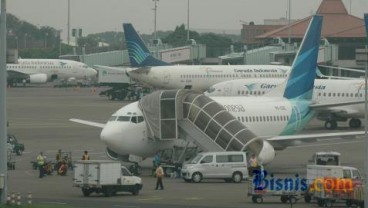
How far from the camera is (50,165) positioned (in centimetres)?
6719

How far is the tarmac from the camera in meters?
53.0

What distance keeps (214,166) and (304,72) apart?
657 inches

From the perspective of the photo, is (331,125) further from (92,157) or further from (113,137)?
(113,137)

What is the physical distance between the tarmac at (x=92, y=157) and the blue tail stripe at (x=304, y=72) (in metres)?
4.30

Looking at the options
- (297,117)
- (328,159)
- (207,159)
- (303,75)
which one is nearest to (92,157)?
(297,117)

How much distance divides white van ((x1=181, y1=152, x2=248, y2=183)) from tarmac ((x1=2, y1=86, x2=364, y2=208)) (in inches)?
21.2

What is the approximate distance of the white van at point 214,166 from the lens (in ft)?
204

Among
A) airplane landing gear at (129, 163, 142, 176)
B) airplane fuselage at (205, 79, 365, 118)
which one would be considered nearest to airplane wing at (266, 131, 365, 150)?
airplane landing gear at (129, 163, 142, 176)

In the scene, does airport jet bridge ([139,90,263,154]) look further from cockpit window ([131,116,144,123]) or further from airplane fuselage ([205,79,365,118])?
airplane fuselage ([205,79,365,118])

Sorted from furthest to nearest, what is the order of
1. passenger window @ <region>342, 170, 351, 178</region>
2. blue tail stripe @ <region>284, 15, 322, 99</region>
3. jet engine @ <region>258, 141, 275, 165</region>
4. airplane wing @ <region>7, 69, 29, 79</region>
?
airplane wing @ <region>7, 69, 29, 79</region>, blue tail stripe @ <region>284, 15, 322, 99</region>, jet engine @ <region>258, 141, 275, 165</region>, passenger window @ <region>342, 170, 351, 178</region>

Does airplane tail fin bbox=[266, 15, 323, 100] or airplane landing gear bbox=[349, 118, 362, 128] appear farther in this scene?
airplane landing gear bbox=[349, 118, 362, 128]

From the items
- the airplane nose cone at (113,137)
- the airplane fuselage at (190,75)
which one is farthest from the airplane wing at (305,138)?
the airplane fuselage at (190,75)

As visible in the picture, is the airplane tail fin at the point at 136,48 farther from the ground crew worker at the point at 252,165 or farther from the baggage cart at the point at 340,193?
the baggage cart at the point at 340,193

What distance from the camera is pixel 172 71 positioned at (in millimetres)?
141375
